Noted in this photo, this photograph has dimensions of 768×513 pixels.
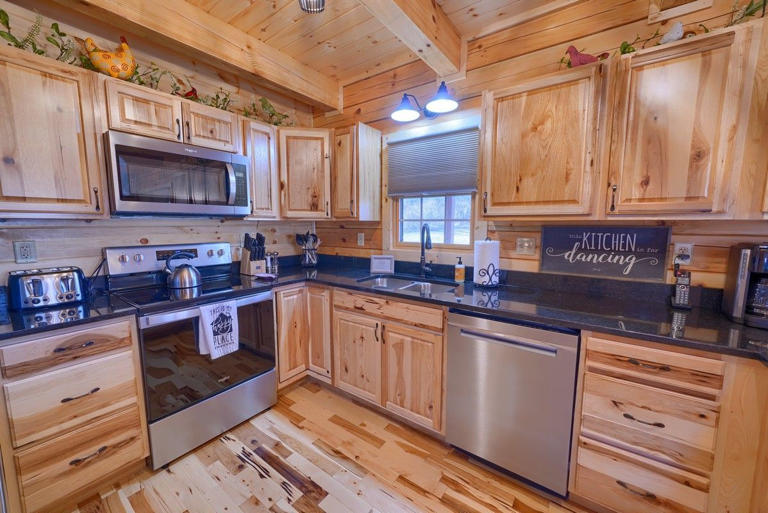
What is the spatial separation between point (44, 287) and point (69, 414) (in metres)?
0.65

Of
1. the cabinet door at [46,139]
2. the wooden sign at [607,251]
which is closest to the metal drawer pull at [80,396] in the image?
the cabinet door at [46,139]

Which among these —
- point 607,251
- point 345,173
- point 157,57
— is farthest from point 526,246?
point 157,57

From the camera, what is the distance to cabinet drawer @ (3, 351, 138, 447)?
1.25m

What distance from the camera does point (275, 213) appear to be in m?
2.46

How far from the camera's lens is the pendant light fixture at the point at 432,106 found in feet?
5.82

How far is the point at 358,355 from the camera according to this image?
2.16m

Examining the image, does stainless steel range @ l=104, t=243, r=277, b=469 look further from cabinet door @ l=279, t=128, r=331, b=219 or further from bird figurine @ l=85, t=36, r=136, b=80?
bird figurine @ l=85, t=36, r=136, b=80

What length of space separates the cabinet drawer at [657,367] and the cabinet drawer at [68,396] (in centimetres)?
225

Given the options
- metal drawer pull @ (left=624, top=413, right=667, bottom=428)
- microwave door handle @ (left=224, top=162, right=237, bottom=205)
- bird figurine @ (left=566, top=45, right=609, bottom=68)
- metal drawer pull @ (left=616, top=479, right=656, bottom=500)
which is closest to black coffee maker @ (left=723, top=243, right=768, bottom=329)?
metal drawer pull @ (left=624, top=413, right=667, bottom=428)

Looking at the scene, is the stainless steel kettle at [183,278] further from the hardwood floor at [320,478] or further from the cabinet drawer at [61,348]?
the hardwood floor at [320,478]

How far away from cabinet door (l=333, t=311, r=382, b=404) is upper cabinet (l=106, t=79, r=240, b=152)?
1509 mm

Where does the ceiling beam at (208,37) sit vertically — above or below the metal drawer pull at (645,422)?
above

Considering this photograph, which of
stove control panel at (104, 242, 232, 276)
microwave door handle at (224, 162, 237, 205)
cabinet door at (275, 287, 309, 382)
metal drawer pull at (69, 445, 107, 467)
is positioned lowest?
metal drawer pull at (69, 445, 107, 467)

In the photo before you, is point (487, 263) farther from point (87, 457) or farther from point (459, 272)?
point (87, 457)
